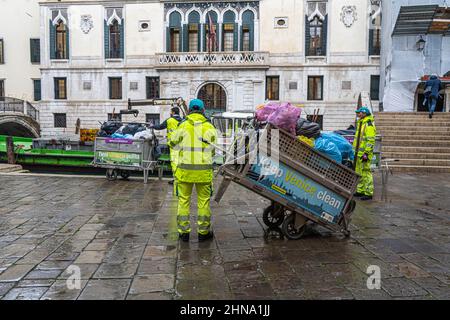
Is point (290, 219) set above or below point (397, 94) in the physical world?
below

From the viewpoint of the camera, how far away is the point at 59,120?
3105 centimetres

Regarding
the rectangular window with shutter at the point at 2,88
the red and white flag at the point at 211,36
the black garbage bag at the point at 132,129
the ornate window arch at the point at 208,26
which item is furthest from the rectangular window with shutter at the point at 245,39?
the rectangular window with shutter at the point at 2,88

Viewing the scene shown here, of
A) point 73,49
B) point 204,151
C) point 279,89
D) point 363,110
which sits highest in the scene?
point 73,49

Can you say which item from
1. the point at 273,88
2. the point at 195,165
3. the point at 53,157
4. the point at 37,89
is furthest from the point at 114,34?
the point at 195,165

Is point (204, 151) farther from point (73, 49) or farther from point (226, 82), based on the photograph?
point (73, 49)

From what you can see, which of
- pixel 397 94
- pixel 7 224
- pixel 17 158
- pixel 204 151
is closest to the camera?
pixel 204 151

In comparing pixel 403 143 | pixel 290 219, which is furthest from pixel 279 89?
pixel 290 219

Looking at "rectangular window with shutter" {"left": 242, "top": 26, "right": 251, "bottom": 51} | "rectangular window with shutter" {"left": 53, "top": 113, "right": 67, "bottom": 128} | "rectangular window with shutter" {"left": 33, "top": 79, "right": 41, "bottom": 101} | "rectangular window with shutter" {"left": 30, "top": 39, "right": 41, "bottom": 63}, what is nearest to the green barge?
"rectangular window with shutter" {"left": 53, "top": 113, "right": 67, "bottom": 128}

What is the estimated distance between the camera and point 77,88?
30.5 meters

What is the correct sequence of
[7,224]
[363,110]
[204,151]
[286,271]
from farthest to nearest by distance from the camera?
[363,110], [7,224], [204,151], [286,271]

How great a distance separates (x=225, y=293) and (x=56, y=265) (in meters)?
1.99

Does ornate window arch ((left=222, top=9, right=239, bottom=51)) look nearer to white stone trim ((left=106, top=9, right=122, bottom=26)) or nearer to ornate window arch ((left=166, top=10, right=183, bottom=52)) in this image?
ornate window arch ((left=166, top=10, right=183, bottom=52))

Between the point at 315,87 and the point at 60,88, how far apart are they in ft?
59.4

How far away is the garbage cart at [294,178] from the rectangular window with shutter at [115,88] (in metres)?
26.3
